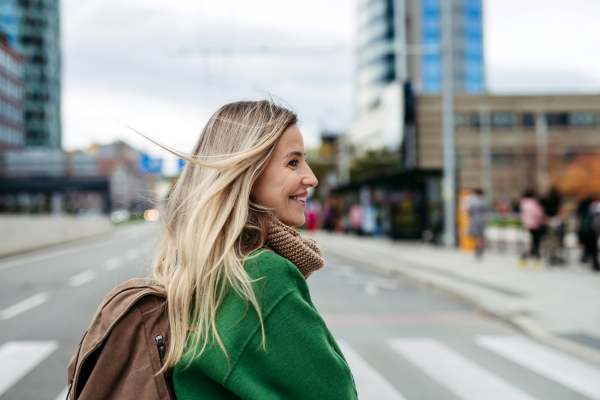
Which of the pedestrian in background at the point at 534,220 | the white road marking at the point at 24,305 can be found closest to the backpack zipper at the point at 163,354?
the white road marking at the point at 24,305

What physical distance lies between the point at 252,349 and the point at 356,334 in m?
5.25

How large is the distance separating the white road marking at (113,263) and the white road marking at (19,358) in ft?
24.8

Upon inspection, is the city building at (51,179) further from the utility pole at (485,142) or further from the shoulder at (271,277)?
the shoulder at (271,277)

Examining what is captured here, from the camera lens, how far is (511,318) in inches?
262

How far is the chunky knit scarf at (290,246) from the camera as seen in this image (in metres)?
1.32

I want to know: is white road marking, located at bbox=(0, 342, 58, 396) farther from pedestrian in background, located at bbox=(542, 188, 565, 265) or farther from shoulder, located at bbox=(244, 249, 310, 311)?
pedestrian in background, located at bbox=(542, 188, 565, 265)

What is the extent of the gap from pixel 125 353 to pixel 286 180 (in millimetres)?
587

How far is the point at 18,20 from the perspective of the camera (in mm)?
88375

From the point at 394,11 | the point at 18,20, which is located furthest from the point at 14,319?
the point at 18,20

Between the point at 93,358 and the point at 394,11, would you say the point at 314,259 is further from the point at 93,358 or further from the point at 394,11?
the point at 394,11

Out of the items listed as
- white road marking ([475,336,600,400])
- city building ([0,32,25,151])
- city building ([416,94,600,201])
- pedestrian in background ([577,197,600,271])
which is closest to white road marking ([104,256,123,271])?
white road marking ([475,336,600,400])

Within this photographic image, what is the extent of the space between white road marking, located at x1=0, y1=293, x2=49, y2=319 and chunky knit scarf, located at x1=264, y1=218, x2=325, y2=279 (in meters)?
7.09

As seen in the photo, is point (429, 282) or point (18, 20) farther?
point (18, 20)

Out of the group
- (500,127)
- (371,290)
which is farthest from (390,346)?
(500,127)
